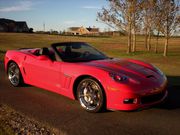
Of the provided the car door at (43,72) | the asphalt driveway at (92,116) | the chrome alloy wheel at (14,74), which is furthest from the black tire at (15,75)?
the asphalt driveway at (92,116)

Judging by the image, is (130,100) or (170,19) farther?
(170,19)

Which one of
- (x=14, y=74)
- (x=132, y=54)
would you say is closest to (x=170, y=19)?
(x=132, y=54)

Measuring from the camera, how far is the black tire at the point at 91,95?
18.2ft

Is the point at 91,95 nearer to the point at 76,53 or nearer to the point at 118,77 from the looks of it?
the point at 118,77

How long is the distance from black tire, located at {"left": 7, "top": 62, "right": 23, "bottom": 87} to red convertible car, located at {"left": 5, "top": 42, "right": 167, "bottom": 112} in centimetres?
23

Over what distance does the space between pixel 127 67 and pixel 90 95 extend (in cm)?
95

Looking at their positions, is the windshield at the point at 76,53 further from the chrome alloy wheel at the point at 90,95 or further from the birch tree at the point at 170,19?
the birch tree at the point at 170,19

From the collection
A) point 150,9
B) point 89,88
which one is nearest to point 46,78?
point 89,88

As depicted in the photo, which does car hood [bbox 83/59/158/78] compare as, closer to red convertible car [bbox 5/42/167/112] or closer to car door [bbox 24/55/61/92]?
red convertible car [bbox 5/42/167/112]

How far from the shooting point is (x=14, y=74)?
26.1 ft

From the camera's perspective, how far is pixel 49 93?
23.9 ft

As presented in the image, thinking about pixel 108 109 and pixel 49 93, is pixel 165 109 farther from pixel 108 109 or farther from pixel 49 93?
pixel 49 93

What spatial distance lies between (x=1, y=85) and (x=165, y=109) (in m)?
4.63

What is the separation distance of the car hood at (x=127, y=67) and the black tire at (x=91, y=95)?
382 mm
